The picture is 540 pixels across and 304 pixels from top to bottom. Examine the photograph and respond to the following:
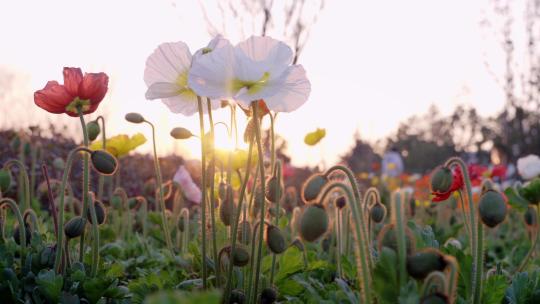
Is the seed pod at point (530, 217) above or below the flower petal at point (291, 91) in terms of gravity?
below

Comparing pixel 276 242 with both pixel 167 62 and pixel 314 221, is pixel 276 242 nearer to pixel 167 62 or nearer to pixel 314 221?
pixel 314 221

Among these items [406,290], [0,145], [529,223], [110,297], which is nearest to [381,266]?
[406,290]

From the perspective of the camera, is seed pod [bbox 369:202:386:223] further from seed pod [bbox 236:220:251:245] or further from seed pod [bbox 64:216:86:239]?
seed pod [bbox 64:216:86:239]

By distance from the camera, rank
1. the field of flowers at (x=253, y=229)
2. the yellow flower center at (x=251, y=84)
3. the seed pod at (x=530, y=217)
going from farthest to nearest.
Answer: the seed pod at (x=530, y=217) → the yellow flower center at (x=251, y=84) → the field of flowers at (x=253, y=229)

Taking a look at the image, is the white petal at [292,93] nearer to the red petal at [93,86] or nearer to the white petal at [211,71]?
the white petal at [211,71]

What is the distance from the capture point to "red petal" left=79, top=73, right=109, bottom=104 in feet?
5.52

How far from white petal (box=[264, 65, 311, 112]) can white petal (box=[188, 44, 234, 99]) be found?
0.13 m

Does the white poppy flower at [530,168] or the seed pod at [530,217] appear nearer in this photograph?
the seed pod at [530,217]

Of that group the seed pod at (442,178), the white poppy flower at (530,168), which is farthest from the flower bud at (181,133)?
the white poppy flower at (530,168)

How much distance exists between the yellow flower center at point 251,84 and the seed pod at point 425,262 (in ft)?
1.77

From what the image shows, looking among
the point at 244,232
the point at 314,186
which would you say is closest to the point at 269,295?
the point at 244,232

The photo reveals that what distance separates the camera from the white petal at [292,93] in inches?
56.7

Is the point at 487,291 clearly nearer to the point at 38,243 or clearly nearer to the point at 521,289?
the point at 521,289

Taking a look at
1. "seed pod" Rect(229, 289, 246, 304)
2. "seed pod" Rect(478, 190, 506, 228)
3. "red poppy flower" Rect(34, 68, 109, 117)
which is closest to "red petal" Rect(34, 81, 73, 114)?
"red poppy flower" Rect(34, 68, 109, 117)
